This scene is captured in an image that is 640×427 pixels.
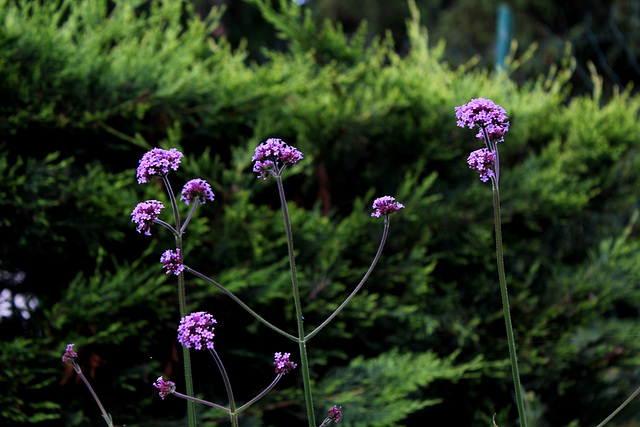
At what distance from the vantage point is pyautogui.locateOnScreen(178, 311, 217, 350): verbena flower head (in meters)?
0.79

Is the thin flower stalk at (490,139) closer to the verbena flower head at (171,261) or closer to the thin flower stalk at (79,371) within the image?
the verbena flower head at (171,261)

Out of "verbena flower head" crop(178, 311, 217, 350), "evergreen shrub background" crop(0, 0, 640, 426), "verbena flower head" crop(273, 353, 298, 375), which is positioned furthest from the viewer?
"evergreen shrub background" crop(0, 0, 640, 426)

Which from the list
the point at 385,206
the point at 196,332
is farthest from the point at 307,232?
the point at 196,332

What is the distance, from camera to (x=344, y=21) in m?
12.1

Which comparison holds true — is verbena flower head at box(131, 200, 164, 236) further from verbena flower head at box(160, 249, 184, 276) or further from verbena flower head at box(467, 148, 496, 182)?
verbena flower head at box(467, 148, 496, 182)

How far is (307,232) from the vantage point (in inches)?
94.3

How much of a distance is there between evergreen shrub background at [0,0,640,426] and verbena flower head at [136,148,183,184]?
115 cm

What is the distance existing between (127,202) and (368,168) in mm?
1158

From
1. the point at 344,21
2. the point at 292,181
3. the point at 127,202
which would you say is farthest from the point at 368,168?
the point at 344,21

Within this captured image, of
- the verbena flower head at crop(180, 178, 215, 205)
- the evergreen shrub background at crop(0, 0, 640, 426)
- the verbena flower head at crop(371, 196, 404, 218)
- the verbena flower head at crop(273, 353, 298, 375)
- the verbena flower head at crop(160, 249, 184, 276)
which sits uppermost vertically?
the evergreen shrub background at crop(0, 0, 640, 426)

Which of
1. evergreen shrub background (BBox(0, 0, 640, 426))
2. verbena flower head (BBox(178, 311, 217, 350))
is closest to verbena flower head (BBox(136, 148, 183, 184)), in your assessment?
verbena flower head (BBox(178, 311, 217, 350))

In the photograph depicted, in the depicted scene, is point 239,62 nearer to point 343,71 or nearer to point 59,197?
point 343,71

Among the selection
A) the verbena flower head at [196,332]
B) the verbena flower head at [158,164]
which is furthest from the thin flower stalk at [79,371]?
the verbena flower head at [158,164]

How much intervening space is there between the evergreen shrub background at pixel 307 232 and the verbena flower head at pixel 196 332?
3.85 feet
